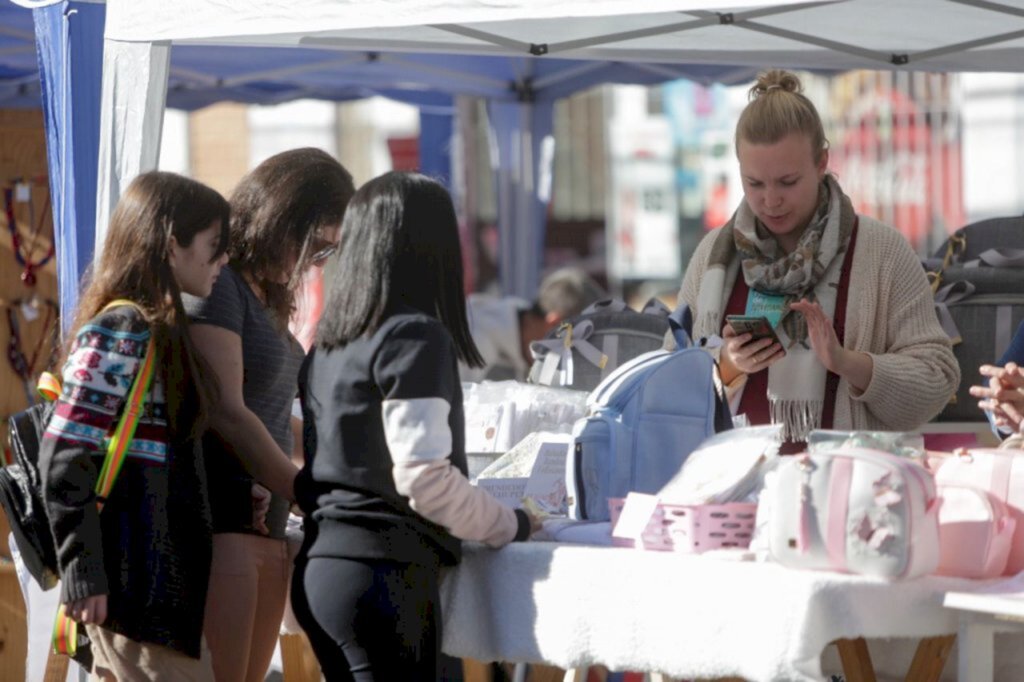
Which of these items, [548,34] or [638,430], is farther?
[548,34]

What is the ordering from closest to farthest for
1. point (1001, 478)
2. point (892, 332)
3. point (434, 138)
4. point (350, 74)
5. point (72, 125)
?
point (1001, 478) < point (892, 332) < point (72, 125) < point (350, 74) < point (434, 138)

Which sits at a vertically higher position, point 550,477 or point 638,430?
point 638,430

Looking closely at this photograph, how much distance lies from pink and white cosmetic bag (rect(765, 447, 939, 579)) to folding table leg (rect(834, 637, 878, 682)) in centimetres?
45

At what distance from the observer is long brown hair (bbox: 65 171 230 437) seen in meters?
2.92

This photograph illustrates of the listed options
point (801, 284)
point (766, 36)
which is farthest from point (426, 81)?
point (801, 284)

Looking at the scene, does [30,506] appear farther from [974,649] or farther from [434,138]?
[434,138]

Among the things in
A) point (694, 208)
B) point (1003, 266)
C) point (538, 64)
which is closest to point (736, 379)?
point (1003, 266)

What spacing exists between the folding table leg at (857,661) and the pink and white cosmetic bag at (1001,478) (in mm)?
374

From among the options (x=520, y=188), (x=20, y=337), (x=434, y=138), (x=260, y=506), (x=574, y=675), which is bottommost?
(x=574, y=675)

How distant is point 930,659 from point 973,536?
44cm

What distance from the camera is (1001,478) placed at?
270 cm

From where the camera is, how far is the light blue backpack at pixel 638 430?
9.95 feet

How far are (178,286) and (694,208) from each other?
16.2 metres

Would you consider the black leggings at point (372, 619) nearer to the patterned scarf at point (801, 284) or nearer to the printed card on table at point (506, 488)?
the printed card on table at point (506, 488)
